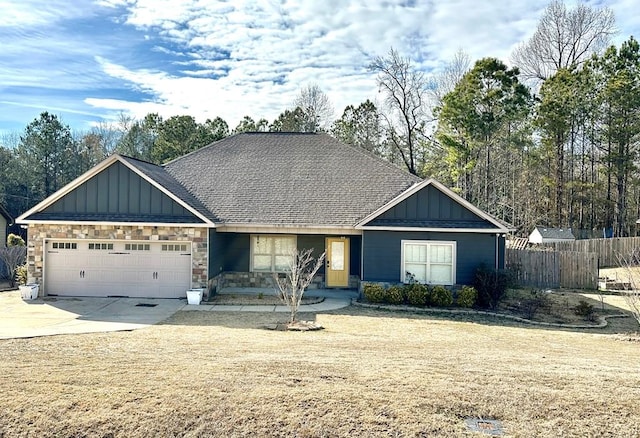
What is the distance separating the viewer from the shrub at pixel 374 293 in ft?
51.2

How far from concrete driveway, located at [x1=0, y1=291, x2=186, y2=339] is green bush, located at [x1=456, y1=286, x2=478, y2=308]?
353 inches

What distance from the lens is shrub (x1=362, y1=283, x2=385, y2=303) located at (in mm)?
15617

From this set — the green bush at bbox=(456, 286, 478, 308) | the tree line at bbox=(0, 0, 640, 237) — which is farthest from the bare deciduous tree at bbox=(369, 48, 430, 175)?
the green bush at bbox=(456, 286, 478, 308)

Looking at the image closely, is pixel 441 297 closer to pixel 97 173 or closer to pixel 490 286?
pixel 490 286

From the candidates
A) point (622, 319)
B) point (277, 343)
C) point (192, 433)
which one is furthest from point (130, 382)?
point (622, 319)

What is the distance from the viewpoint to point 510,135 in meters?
32.7

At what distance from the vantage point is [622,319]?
48.2 ft

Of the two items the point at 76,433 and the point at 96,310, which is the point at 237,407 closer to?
the point at 76,433

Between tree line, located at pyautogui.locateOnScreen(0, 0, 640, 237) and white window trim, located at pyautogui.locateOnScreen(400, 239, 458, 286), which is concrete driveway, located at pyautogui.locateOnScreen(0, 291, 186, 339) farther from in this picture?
tree line, located at pyautogui.locateOnScreen(0, 0, 640, 237)

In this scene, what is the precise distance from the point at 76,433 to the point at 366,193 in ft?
47.0

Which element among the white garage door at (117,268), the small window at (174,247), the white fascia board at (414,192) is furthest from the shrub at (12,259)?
the white fascia board at (414,192)

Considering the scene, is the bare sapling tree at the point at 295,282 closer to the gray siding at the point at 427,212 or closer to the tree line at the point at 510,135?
the gray siding at the point at 427,212

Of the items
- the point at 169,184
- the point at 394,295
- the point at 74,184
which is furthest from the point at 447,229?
the point at 74,184

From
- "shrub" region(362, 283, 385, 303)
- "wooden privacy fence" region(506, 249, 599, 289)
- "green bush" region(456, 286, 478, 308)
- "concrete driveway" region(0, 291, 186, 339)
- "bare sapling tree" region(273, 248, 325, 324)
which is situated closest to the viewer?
"concrete driveway" region(0, 291, 186, 339)
